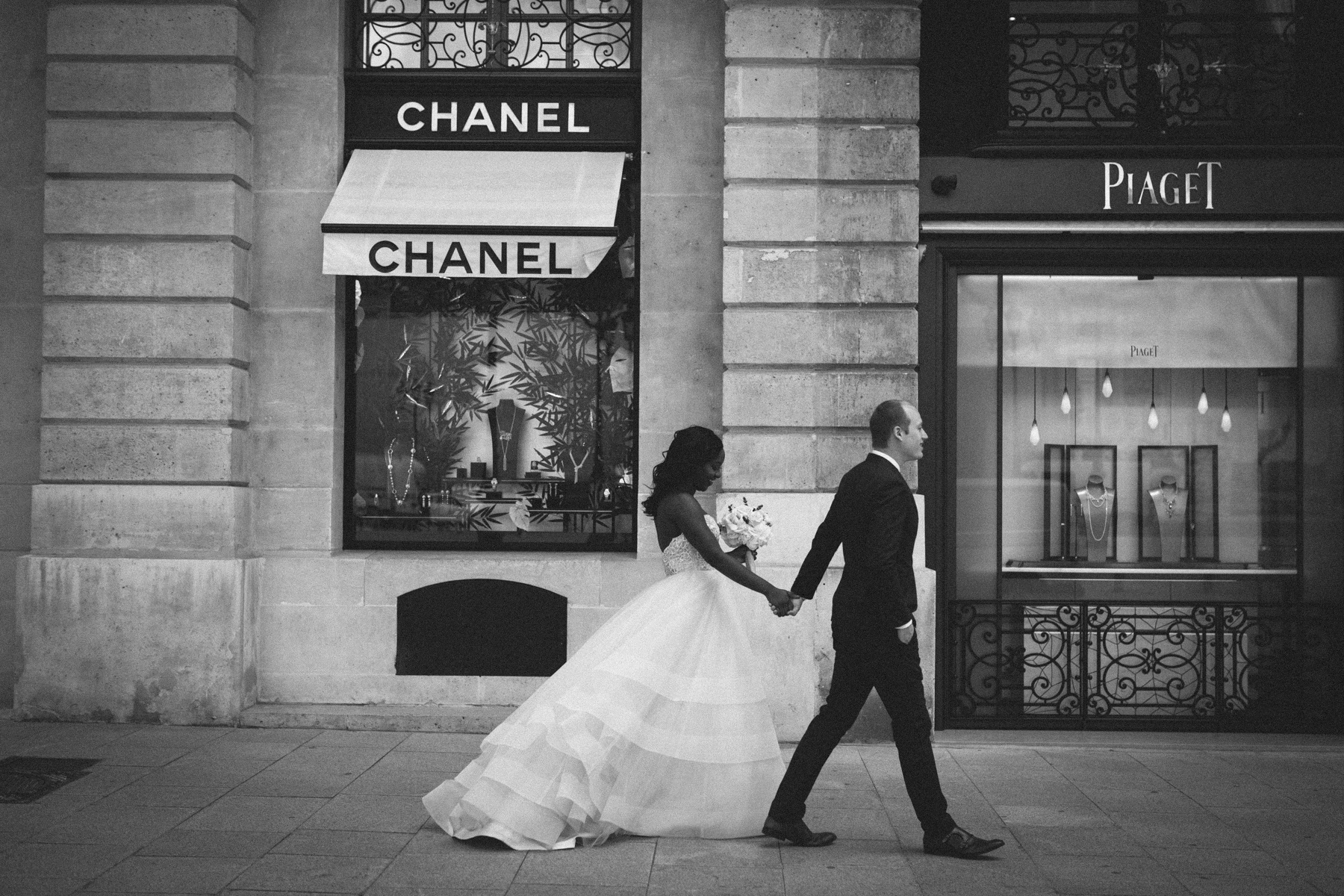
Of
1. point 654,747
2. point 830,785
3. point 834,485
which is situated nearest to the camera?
point 654,747

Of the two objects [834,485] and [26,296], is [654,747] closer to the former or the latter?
[834,485]

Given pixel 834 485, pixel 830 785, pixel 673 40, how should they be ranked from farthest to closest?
pixel 673 40 → pixel 834 485 → pixel 830 785

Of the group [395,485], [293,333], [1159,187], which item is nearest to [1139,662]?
[1159,187]

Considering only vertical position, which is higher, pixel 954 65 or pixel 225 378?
pixel 954 65

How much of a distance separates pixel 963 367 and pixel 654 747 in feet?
14.7

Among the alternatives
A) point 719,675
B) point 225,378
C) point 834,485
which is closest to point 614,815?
point 719,675

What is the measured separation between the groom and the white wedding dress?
9.7 inches

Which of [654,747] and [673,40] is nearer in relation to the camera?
[654,747]

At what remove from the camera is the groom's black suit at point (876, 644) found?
5809 millimetres

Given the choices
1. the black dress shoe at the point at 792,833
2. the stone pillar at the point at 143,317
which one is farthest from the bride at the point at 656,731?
the stone pillar at the point at 143,317

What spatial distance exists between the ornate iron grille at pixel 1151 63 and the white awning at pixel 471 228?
3.15 metres

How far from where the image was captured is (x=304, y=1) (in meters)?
9.34

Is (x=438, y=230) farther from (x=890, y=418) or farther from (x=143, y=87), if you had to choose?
(x=890, y=418)

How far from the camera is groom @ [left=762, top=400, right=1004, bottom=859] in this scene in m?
5.81
